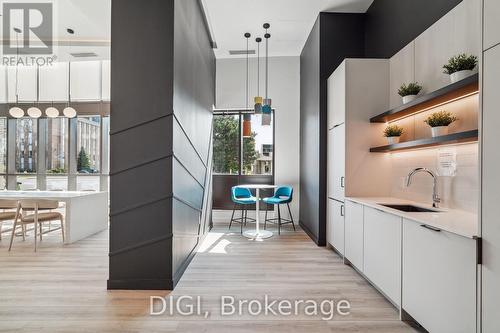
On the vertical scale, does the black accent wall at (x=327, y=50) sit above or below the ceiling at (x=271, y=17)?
below

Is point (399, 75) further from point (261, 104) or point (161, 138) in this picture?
point (161, 138)

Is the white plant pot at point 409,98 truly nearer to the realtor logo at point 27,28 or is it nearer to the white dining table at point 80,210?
the white dining table at point 80,210

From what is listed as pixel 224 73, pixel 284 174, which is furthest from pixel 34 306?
pixel 224 73

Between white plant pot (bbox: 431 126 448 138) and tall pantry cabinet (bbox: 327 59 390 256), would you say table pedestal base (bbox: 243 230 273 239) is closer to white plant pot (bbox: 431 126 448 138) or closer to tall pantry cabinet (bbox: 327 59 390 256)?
tall pantry cabinet (bbox: 327 59 390 256)

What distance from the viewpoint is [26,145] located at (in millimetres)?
7270

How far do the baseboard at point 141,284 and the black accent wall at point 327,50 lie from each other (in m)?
2.55

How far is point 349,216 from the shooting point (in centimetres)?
344

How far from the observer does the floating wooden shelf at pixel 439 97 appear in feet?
Result: 6.46

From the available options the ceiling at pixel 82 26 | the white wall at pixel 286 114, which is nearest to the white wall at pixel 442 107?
the white wall at pixel 286 114

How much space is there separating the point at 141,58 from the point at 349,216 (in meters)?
3.00

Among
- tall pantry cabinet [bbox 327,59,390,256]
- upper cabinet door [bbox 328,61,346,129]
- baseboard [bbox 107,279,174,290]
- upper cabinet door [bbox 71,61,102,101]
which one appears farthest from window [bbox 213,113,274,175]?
baseboard [bbox 107,279,174,290]

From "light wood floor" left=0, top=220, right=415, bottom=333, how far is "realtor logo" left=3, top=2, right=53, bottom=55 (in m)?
3.86

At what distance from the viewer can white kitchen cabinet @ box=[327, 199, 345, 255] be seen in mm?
3700

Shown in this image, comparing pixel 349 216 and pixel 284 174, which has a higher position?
pixel 284 174
